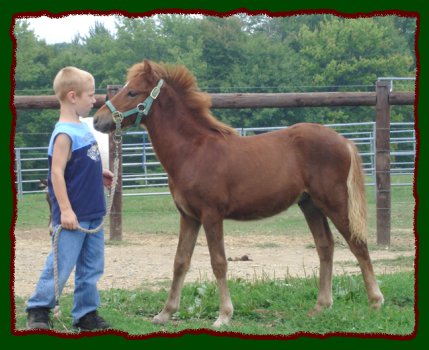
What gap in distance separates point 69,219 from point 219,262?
4.22ft

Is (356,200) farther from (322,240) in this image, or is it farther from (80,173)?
(80,173)

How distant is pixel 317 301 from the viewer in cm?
594

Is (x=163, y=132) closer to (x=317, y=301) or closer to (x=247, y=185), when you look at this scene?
(x=247, y=185)

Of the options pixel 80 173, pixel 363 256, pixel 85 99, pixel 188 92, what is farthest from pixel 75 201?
pixel 363 256

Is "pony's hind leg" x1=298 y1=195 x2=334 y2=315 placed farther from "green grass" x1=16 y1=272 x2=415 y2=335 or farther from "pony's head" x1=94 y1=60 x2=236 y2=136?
"pony's head" x1=94 y1=60 x2=236 y2=136

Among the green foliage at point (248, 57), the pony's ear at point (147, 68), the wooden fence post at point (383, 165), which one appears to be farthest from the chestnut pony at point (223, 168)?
the green foliage at point (248, 57)

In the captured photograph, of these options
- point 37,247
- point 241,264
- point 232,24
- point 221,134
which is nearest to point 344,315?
point 221,134

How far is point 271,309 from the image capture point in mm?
5906

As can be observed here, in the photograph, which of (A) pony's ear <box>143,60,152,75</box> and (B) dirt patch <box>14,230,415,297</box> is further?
(B) dirt patch <box>14,230,415,297</box>

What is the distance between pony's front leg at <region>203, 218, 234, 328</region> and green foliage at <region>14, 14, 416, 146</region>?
654 inches

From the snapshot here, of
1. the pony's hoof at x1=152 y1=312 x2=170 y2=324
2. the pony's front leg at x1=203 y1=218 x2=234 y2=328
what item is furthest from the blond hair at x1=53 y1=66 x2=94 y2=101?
the pony's hoof at x1=152 y1=312 x2=170 y2=324

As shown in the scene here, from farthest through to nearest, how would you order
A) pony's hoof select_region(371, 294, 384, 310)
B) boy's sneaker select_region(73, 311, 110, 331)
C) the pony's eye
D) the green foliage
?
the green foliage < pony's hoof select_region(371, 294, 384, 310) < the pony's eye < boy's sneaker select_region(73, 311, 110, 331)

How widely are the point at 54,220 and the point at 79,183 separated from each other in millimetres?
331

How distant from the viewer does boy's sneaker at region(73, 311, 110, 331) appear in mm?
5262
